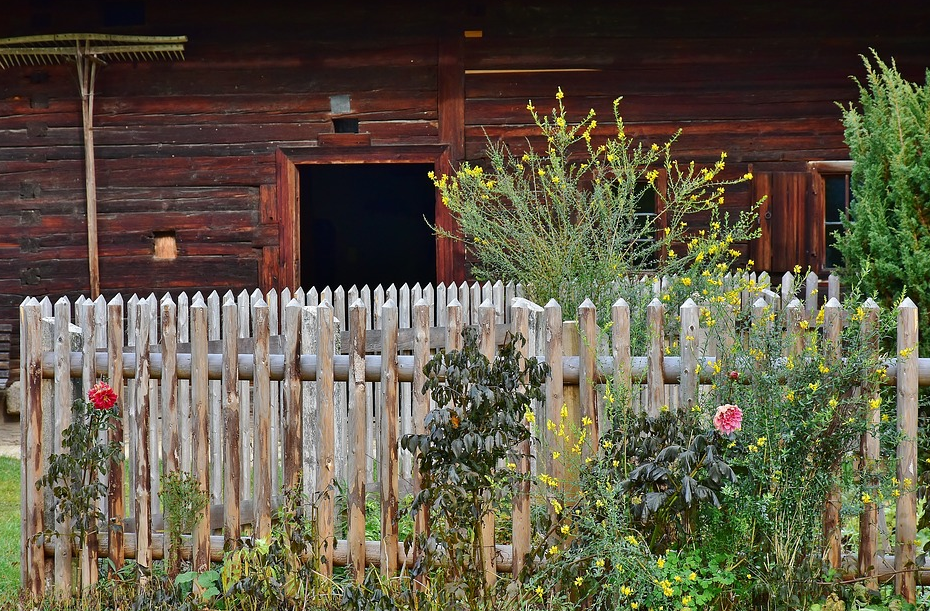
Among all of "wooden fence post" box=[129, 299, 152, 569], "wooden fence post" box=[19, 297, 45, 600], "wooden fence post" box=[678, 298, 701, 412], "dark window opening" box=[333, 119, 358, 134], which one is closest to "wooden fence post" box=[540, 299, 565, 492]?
"wooden fence post" box=[678, 298, 701, 412]

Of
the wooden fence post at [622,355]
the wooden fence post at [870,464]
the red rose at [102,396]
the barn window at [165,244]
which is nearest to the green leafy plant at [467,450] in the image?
the wooden fence post at [622,355]

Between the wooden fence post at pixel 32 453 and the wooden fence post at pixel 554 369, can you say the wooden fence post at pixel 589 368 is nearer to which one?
the wooden fence post at pixel 554 369

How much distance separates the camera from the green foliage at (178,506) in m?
4.36

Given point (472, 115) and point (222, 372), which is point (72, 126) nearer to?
point (472, 115)

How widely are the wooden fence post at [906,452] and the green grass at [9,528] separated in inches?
149

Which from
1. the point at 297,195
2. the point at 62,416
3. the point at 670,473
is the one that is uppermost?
the point at 297,195

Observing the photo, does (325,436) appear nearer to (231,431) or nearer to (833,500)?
(231,431)

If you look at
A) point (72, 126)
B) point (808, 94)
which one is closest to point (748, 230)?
point (808, 94)

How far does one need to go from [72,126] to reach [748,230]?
6.07 meters

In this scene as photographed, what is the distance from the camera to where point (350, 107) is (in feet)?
30.7

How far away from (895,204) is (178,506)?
472cm

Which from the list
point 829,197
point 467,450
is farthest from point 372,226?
point 467,450

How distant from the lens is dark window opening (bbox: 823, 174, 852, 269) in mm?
9195

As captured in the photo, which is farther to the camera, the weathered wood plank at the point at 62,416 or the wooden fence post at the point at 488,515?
the weathered wood plank at the point at 62,416
